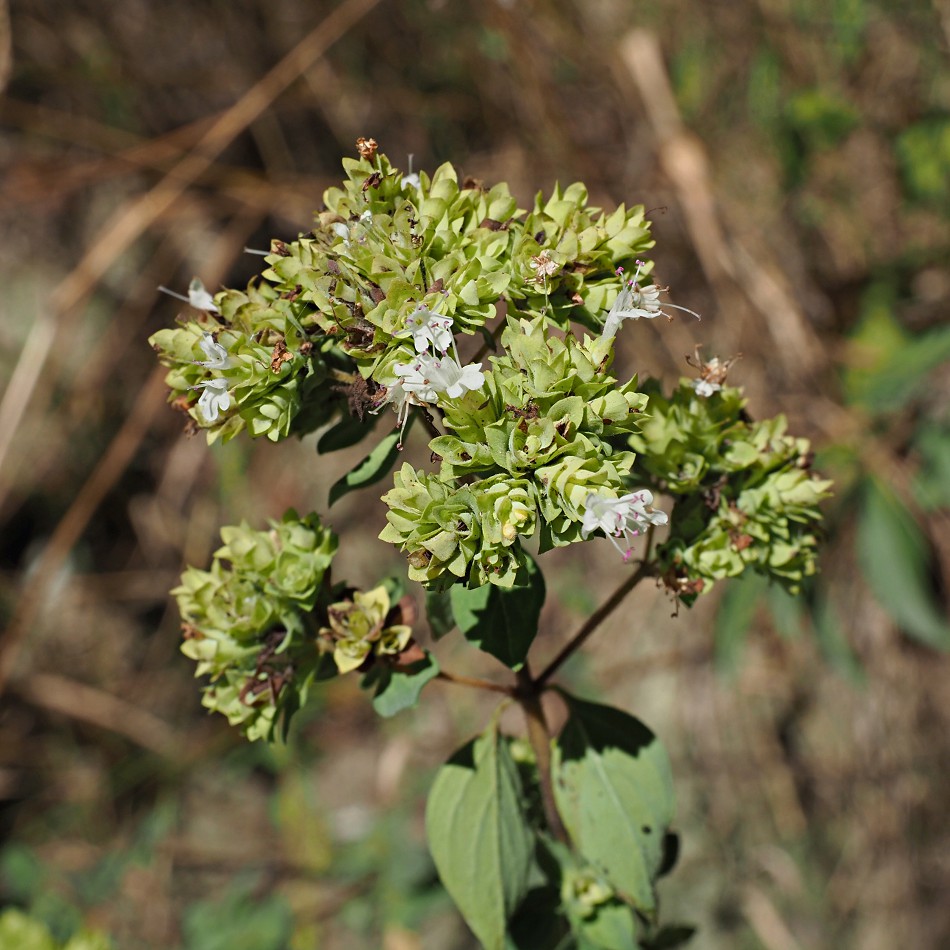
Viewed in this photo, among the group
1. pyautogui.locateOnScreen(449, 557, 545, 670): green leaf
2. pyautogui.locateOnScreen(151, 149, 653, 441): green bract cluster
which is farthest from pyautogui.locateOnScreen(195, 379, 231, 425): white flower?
pyautogui.locateOnScreen(449, 557, 545, 670): green leaf

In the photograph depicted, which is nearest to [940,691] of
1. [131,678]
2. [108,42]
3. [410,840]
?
[410,840]

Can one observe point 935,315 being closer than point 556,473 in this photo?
No

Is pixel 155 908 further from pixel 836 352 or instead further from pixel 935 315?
pixel 935 315

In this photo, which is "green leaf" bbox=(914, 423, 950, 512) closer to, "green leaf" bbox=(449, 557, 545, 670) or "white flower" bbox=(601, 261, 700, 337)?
"white flower" bbox=(601, 261, 700, 337)

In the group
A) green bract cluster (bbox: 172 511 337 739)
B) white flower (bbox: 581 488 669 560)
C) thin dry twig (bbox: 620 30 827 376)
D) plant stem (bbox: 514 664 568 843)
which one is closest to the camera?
white flower (bbox: 581 488 669 560)

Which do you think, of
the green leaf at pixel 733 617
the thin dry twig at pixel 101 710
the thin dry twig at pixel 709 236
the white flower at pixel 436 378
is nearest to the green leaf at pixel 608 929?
the white flower at pixel 436 378

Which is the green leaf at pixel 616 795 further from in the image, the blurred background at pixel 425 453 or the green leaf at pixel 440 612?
the blurred background at pixel 425 453
